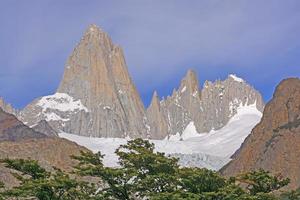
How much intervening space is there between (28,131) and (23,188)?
120917 mm

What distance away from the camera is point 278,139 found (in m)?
87.1

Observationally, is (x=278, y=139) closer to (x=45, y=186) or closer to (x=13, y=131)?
(x=13, y=131)

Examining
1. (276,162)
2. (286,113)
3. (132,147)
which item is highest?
(286,113)

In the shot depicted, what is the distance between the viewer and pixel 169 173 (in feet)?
68.4

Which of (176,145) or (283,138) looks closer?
(283,138)

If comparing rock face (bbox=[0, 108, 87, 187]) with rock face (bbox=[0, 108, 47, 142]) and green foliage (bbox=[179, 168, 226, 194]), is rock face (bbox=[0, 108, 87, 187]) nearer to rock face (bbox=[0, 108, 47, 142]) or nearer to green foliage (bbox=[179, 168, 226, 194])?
rock face (bbox=[0, 108, 47, 142])

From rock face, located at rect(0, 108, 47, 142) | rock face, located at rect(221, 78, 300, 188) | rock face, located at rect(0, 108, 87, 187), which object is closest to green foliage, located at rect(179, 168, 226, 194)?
rock face, located at rect(221, 78, 300, 188)

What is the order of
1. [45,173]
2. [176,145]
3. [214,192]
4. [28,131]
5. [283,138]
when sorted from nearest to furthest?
1. [214,192]
2. [45,173]
3. [283,138]
4. [28,131]
5. [176,145]

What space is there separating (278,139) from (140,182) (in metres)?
69.5

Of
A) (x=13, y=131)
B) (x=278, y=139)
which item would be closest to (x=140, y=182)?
(x=278, y=139)

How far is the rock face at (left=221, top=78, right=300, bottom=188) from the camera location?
78438 millimetres

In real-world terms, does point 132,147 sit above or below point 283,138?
below

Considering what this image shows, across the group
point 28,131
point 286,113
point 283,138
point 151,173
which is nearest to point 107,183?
point 151,173

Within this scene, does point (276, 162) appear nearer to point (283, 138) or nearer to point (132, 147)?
point (283, 138)
